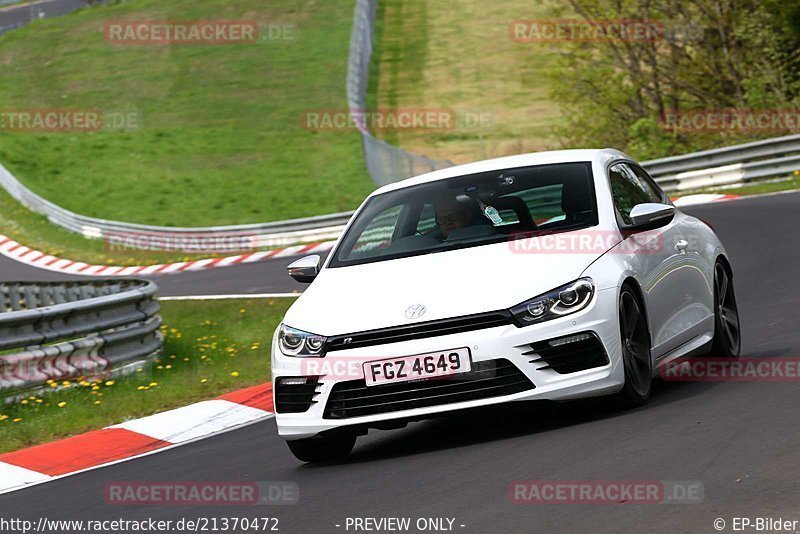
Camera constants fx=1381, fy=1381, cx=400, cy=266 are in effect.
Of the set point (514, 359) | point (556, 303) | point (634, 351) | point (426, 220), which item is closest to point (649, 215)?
point (634, 351)

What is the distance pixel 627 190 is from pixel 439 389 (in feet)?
7.26

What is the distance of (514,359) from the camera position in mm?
6840

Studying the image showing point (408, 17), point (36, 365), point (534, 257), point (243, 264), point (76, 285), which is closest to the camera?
point (534, 257)

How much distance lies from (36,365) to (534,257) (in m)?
5.19

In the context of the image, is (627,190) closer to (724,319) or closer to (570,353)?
(724,319)

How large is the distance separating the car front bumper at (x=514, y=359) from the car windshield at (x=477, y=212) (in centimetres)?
93

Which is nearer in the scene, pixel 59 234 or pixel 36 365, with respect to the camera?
pixel 36 365

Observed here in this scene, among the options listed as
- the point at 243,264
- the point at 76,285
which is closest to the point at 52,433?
the point at 76,285

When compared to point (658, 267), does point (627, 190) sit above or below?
above

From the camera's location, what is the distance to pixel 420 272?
738 centimetres

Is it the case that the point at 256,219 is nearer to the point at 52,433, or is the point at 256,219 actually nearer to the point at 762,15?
the point at 762,15

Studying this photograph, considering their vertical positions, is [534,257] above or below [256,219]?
above

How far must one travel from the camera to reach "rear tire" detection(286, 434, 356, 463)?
7477 millimetres

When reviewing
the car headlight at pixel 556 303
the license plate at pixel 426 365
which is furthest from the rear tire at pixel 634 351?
the license plate at pixel 426 365
